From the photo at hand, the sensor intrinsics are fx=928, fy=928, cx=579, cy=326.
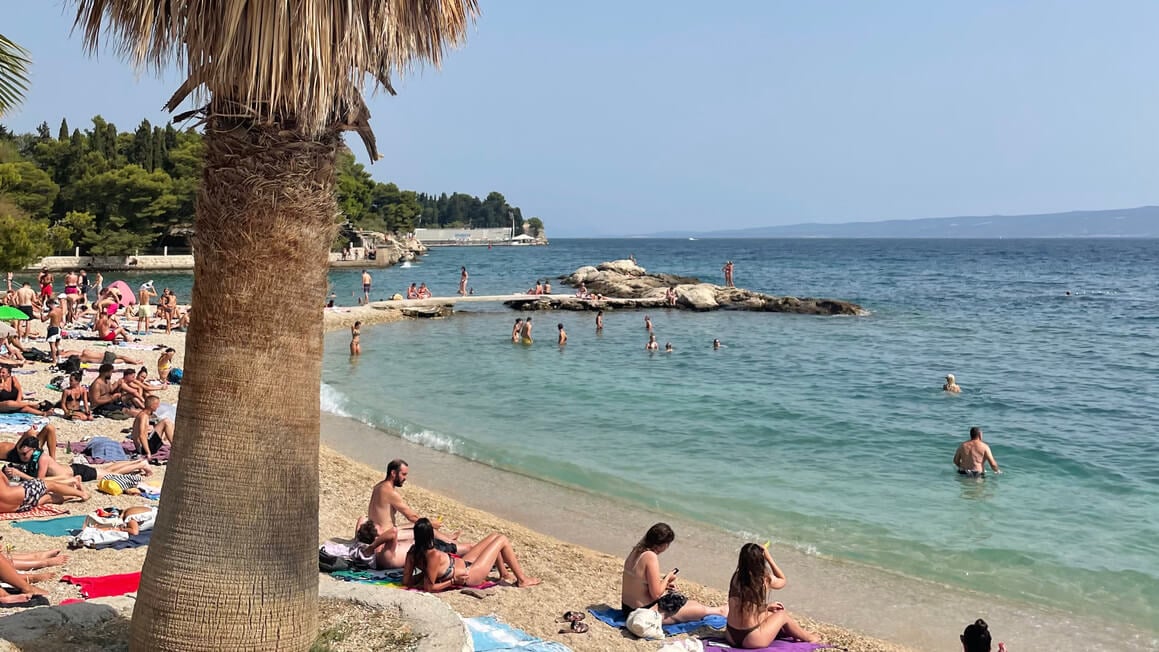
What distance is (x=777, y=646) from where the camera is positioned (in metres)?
7.59

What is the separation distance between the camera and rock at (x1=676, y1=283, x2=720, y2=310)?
43.2 m

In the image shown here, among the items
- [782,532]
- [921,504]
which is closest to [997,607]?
[782,532]

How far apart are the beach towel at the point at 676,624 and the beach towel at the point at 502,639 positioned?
90 cm

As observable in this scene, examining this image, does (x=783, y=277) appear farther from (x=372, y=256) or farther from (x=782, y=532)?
(x=782, y=532)

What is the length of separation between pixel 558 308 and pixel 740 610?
34542 mm

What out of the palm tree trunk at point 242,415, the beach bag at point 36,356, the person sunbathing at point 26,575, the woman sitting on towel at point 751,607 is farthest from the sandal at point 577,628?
the beach bag at point 36,356

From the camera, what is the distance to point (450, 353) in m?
28.4

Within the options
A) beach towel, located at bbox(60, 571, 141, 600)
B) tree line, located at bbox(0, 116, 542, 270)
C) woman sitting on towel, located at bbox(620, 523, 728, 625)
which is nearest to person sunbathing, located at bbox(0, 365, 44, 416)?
beach towel, located at bbox(60, 571, 141, 600)

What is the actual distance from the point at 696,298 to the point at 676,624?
35825mm

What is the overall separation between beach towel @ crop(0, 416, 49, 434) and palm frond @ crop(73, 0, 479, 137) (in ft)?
31.6

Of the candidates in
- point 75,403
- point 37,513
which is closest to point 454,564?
point 37,513

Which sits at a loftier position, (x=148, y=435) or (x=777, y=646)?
(x=148, y=435)

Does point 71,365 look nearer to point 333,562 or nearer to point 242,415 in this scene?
point 333,562

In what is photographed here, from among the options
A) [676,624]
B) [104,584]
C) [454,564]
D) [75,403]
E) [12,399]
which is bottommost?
[676,624]
